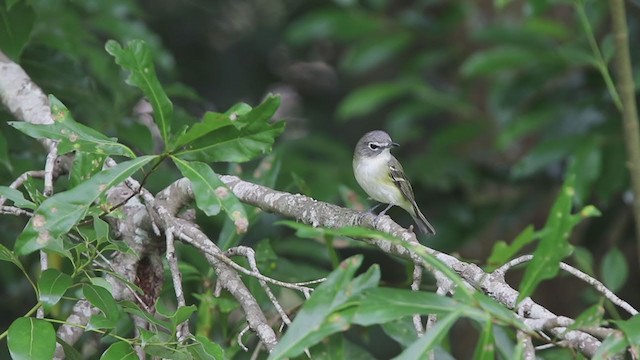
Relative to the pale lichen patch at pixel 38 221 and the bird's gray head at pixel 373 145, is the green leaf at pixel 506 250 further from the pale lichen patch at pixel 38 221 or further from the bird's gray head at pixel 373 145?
the bird's gray head at pixel 373 145

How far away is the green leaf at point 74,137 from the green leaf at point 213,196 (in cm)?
18

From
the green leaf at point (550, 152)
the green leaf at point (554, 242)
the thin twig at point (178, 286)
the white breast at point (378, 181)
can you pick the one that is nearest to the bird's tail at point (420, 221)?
the white breast at point (378, 181)

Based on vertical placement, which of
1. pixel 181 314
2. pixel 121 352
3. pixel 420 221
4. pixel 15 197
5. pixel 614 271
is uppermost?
pixel 15 197

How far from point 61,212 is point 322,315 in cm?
68

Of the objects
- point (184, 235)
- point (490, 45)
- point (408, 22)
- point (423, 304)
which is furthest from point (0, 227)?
point (490, 45)

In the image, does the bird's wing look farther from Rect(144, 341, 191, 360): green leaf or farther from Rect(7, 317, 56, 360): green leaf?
Rect(7, 317, 56, 360): green leaf

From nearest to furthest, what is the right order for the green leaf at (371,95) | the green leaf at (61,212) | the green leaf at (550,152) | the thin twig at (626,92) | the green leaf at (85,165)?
the green leaf at (61,212)
the green leaf at (85,165)
the thin twig at (626,92)
the green leaf at (550,152)
the green leaf at (371,95)

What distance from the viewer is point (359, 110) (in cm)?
598

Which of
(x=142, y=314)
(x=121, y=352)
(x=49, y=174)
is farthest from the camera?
(x=49, y=174)

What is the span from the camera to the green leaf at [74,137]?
2479mm

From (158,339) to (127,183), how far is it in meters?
0.64

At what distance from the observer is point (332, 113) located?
7.38 metres

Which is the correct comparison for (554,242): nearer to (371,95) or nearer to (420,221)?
(420,221)

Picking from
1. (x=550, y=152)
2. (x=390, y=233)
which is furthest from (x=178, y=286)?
(x=550, y=152)
